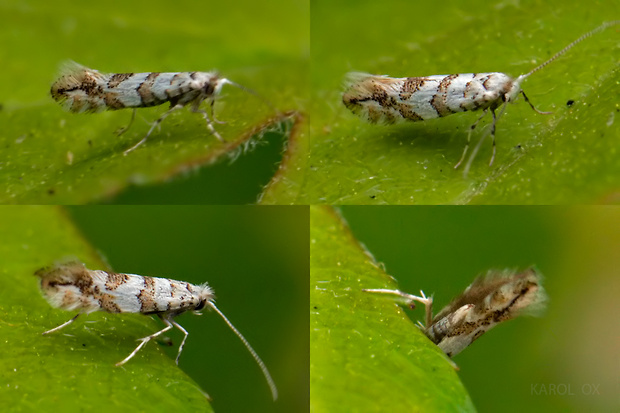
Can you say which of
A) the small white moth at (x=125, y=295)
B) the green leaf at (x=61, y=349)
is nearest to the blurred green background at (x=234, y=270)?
the small white moth at (x=125, y=295)

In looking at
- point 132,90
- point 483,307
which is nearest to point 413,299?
point 483,307

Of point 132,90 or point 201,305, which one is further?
point 132,90

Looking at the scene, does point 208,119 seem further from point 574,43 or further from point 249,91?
point 574,43

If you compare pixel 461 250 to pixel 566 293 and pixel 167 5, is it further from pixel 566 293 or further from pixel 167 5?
pixel 167 5

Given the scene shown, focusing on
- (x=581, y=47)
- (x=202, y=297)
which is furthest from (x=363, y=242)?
(x=581, y=47)

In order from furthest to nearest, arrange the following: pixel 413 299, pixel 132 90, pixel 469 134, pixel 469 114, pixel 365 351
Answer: pixel 132 90 → pixel 469 114 → pixel 469 134 → pixel 413 299 → pixel 365 351
